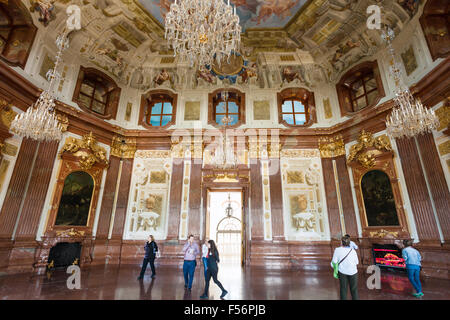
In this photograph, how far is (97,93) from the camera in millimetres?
10242

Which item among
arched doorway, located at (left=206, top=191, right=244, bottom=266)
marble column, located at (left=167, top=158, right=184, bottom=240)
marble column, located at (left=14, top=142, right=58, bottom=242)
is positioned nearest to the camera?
marble column, located at (left=14, top=142, right=58, bottom=242)

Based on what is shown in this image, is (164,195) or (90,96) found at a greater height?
(90,96)

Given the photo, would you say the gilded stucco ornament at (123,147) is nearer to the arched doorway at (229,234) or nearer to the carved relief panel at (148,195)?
the carved relief panel at (148,195)

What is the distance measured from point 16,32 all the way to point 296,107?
36.0 ft

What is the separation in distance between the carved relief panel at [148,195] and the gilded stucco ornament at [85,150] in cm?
153

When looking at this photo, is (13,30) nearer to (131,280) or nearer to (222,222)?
(131,280)

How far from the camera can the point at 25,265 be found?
257 inches

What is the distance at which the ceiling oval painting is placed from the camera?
846 cm

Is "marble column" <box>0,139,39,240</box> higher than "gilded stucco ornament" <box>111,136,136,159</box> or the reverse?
the reverse

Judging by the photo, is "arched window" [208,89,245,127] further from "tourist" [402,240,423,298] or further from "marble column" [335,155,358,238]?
"tourist" [402,240,423,298]

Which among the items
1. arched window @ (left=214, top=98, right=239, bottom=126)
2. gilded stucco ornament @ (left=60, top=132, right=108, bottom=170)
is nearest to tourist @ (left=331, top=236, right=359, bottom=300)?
arched window @ (left=214, top=98, right=239, bottom=126)

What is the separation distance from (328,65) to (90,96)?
418 inches

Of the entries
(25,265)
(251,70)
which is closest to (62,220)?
(25,265)

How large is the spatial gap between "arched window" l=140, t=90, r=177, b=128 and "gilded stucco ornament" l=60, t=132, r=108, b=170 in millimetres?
2393
